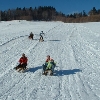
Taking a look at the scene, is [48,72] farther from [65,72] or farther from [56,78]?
[65,72]

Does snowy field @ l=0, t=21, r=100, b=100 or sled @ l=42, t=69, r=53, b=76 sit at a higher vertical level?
sled @ l=42, t=69, r=53, b=76

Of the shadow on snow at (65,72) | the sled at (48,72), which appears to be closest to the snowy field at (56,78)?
the shadow on snow at (65,72)

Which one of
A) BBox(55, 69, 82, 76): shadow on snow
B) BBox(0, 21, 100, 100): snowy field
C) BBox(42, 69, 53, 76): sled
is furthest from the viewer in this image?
BBox(55, 69, 82, 76): shadow on snow

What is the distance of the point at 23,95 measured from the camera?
1271cm

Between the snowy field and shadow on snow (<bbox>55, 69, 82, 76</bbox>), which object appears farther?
shadow on snow (<bbox>55, 69, 82, 76</bbox>)

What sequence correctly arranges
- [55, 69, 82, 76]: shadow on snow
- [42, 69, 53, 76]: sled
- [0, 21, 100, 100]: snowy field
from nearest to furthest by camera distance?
1. [0, 21, 100, 100]: snowy field
2. [42, 69, 53, 76]: sled
3. [55, 69, 82, 76]: shadow on snow

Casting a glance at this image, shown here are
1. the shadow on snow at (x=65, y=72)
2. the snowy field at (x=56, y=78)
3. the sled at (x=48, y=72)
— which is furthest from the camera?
the shadow on snow at (x=65, y=72)

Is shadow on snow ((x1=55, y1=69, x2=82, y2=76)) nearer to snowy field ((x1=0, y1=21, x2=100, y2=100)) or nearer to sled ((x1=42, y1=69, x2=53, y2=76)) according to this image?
snowy field ((x1=0, y1=21, x2=100, y2=100))

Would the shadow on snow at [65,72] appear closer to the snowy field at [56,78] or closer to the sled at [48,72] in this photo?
the snowy field at [56,78]

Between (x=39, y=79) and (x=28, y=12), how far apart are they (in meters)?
184

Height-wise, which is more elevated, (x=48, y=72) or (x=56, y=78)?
(x=48, y=72)

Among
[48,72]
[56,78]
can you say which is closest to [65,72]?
[48,72]

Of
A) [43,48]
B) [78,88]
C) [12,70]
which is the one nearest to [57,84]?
[78,88]

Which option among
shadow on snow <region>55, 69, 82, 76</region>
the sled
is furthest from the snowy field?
the sled
